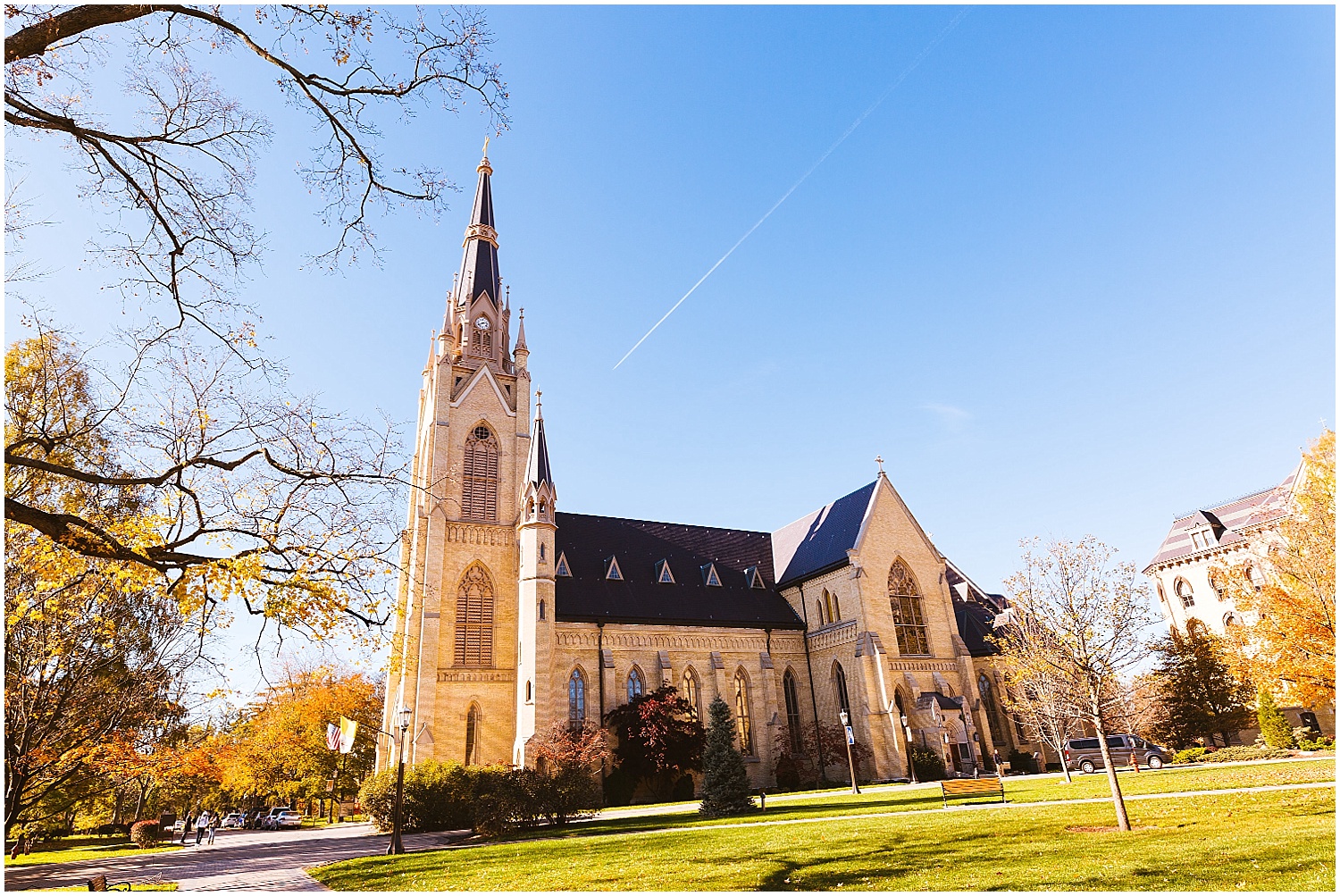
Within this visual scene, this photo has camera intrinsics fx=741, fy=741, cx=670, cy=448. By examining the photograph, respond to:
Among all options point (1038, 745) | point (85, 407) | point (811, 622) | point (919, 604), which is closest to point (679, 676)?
point (811, 622)

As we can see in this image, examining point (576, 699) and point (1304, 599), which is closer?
point (1304, 599)

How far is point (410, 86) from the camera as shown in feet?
24.3

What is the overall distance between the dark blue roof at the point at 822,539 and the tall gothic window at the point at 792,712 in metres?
5.64

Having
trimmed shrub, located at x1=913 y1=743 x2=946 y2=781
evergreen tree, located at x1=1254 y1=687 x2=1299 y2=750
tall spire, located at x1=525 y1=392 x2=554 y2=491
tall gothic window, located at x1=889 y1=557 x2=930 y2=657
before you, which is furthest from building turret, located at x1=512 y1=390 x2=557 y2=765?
evergreen tree, located at x1=1254 y1=687 x2=1299 y2=750


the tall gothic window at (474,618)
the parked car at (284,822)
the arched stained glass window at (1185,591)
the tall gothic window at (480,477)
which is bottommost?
the parked car at (284,822)

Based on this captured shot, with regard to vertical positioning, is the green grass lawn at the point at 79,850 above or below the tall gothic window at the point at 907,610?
below

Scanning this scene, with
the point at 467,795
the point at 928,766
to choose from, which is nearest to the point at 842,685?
the point at 928,766

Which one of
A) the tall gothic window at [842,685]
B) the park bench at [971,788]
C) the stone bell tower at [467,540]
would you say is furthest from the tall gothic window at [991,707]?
the stone bell tower at [467,540]

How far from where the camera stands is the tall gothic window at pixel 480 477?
3572 cm

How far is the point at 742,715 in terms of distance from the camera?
36219mm

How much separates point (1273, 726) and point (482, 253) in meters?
47.0

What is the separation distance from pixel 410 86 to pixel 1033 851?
13.3m

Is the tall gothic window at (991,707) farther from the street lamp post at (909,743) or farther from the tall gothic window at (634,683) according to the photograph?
the tall gothic window at (634,683)

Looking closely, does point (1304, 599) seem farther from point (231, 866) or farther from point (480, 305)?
point (480, 305)
